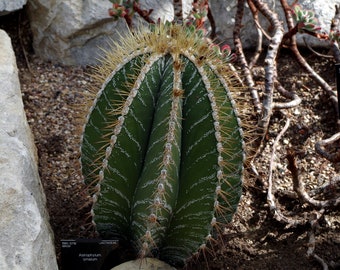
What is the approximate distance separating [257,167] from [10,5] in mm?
1299

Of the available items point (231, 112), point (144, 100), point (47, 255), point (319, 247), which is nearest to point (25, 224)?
point (47, 255)

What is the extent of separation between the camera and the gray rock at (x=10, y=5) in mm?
2914

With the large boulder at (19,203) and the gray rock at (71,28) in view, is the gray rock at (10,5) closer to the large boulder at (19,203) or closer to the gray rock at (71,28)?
the gray rock at (71,28)

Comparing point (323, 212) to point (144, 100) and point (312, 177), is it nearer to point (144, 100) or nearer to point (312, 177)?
point (312, 177)

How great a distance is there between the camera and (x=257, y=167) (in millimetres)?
2564

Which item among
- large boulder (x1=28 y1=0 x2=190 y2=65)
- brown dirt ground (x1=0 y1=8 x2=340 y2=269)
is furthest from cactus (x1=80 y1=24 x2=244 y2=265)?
large boulder (x1=28 y1=0 x2=190 y2=65)

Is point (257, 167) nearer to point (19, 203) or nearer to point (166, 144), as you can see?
point (166, 144)

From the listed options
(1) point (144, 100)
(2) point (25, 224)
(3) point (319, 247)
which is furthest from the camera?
(3) point (319, 247)

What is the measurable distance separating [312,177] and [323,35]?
2.16 feet

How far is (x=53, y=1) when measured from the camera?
3.05 meters

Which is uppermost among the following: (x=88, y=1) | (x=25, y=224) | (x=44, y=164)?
(x=88, y=1)

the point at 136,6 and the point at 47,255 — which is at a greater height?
the point at 136,6

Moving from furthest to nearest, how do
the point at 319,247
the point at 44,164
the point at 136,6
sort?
the point at 136,6, the point at 44,164, the point at 319,247

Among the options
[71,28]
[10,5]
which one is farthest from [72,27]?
[10,5]
